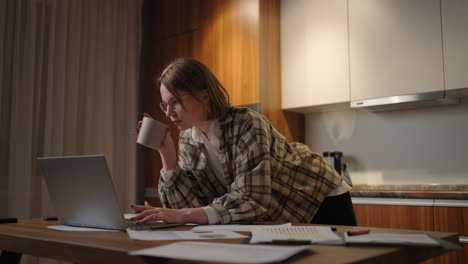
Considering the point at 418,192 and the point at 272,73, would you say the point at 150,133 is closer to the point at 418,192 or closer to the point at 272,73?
the point at 418,192

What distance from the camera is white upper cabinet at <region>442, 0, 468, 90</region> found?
2.43m

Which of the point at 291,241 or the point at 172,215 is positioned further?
the point at 172,215

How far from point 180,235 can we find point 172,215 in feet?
0.70

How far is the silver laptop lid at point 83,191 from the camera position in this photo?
3.31ft

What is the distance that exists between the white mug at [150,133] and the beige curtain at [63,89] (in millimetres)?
1909

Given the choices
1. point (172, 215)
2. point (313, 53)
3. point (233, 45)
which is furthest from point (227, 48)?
point (172, 215)

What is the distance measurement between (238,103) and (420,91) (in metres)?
1.19

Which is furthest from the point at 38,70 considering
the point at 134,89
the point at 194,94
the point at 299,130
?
the point at 194,94

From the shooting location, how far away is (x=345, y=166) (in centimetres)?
304

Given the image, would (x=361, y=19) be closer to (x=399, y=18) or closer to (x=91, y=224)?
(x=399, y=18)

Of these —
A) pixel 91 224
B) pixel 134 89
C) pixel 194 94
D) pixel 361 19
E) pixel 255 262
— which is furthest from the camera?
pixel 134 89

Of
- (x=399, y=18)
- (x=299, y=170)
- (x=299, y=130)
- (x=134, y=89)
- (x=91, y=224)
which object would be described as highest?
(x=399, y=18)

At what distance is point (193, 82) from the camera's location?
4.62 feet

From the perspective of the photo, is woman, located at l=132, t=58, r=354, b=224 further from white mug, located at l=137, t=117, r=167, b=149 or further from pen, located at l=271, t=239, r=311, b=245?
pen, located at l=271, t=239, r=311, b=245
